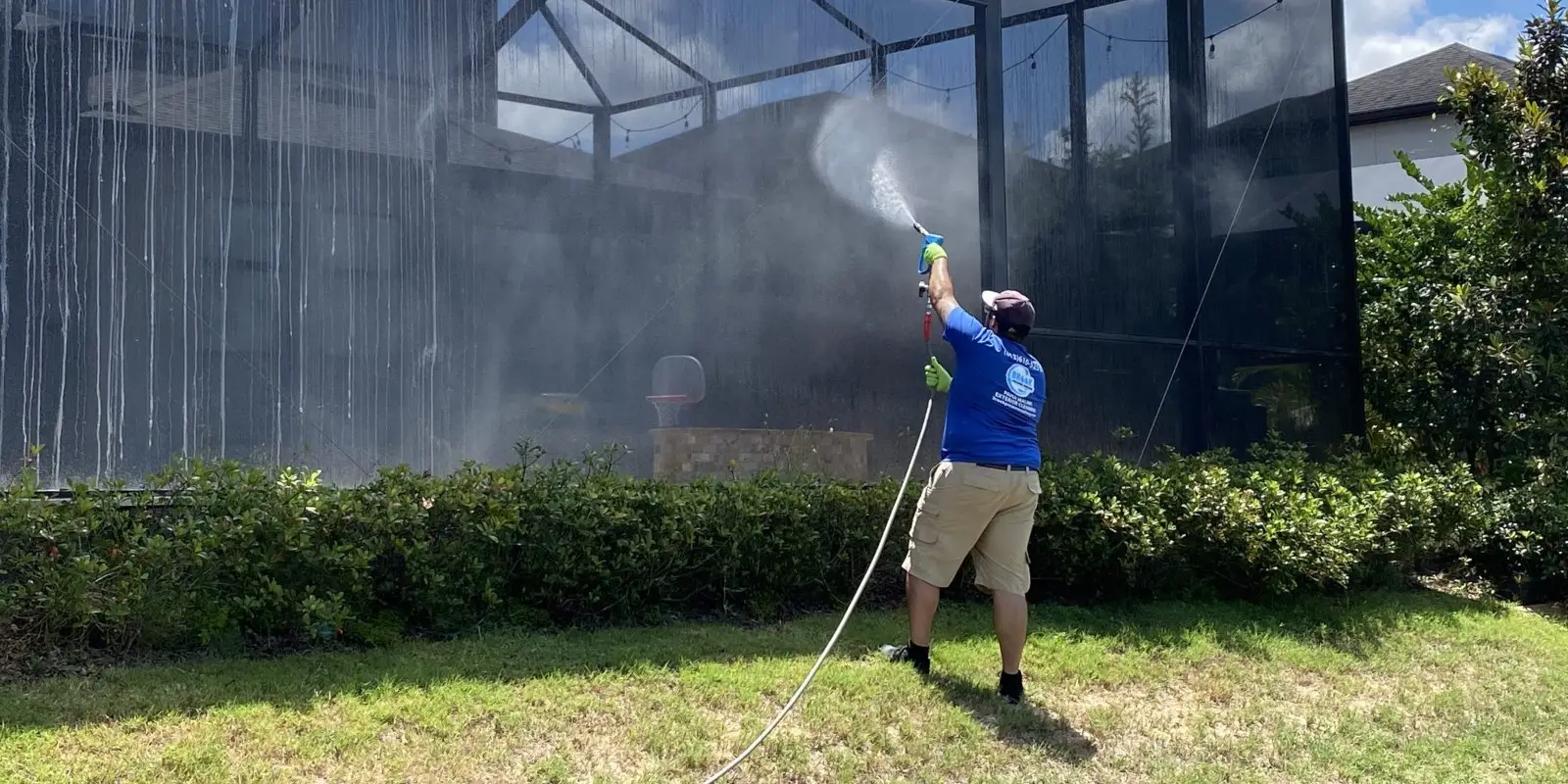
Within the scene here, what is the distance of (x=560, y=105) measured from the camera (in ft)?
20.3

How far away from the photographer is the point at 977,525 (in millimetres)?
4875

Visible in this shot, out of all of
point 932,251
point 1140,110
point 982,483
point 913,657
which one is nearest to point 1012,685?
point 913,657

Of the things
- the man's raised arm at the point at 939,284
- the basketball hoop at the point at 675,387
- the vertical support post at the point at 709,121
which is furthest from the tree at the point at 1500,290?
the basketball hoop at the point at 675,387

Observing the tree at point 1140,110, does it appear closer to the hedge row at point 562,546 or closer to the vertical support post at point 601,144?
the hedge row at point 562,546

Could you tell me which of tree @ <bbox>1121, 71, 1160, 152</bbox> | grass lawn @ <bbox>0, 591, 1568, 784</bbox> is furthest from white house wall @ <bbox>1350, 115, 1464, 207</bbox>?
grass lawn @ <bbox>0, 591, 1568, 784</bbox>

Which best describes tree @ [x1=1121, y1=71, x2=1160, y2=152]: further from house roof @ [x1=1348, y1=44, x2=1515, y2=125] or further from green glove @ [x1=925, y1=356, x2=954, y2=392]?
house roof @ [x1=1348, y1=44, x2=1515, y2=125]

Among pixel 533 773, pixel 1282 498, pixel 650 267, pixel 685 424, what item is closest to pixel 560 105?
pixel 650 267

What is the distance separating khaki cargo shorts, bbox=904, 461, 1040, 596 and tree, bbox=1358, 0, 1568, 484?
5.09 metres

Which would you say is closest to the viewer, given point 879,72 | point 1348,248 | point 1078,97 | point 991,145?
point 879,72

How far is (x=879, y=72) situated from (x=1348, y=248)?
4804 mm

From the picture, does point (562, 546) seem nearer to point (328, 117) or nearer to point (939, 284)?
point (939, 284)

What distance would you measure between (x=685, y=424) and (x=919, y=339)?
5.87ft

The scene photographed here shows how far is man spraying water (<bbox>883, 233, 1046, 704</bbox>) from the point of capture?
189 inches

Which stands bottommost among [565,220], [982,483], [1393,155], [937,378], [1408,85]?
[982,483]
